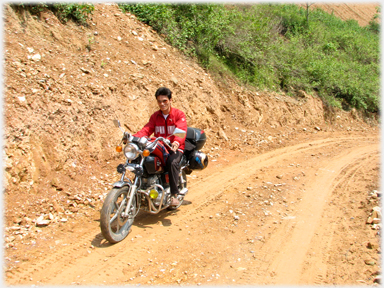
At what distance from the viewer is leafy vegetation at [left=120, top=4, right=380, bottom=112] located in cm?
1111

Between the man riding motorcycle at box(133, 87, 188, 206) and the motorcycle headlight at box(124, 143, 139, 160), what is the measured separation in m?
0.49

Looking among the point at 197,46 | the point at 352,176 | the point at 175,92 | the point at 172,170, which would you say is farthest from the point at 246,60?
the point at 172,170

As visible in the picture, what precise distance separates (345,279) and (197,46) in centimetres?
932

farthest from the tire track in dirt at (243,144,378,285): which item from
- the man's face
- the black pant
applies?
the man's face

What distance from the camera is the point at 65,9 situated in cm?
810

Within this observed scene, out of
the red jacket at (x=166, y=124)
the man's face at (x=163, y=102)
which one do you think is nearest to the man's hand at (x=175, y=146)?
the red jacket at (x=166, y=124)

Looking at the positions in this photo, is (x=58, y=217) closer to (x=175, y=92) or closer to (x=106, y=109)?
(x=106, y=109)

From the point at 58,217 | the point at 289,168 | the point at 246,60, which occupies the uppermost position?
the point at 246,60

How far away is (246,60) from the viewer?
42.1ft

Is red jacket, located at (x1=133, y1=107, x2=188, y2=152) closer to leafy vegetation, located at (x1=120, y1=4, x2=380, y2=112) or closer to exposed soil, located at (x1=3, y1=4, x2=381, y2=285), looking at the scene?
exposed soil, located at (x1=3, y1=4, x2=381, y2=285)

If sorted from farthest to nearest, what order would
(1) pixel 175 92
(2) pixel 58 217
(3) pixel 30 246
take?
(1) pixel 175 92 < (2) pixel 58 217 < (3) pixel 30 246

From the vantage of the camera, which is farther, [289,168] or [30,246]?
[289,168]

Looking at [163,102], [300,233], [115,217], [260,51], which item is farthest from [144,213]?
[260,51]

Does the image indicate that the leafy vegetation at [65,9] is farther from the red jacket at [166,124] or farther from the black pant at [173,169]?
the black pant at [173,169]
